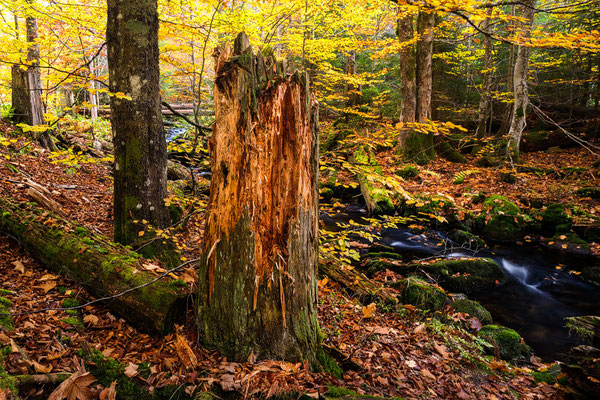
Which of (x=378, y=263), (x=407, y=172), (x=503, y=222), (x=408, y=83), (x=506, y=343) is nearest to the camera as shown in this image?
(x=506, y=343)

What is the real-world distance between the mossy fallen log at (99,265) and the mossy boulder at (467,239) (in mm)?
8442

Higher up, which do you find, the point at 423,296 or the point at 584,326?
the point at 423,296

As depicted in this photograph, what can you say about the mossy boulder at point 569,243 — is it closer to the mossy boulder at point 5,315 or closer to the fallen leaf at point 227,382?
the fallen leaf at point 227,382

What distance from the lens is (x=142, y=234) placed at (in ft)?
13.8

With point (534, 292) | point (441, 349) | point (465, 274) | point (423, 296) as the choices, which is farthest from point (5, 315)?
point (534, 292)

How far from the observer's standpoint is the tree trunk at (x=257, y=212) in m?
2.48

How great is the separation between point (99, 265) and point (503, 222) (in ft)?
34.5

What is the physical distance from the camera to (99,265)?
3.32m

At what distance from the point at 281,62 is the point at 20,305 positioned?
123 inches

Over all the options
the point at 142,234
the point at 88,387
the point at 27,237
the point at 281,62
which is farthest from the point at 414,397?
the point at 27,237

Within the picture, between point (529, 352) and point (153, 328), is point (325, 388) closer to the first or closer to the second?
point (153, 328)

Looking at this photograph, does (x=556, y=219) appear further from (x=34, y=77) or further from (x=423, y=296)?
(x=34, y=77)

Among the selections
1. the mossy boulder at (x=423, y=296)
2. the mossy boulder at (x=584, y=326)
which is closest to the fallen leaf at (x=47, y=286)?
the mossy boulder at (x=423, y=296)

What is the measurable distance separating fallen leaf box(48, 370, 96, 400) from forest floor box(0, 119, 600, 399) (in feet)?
0.19
